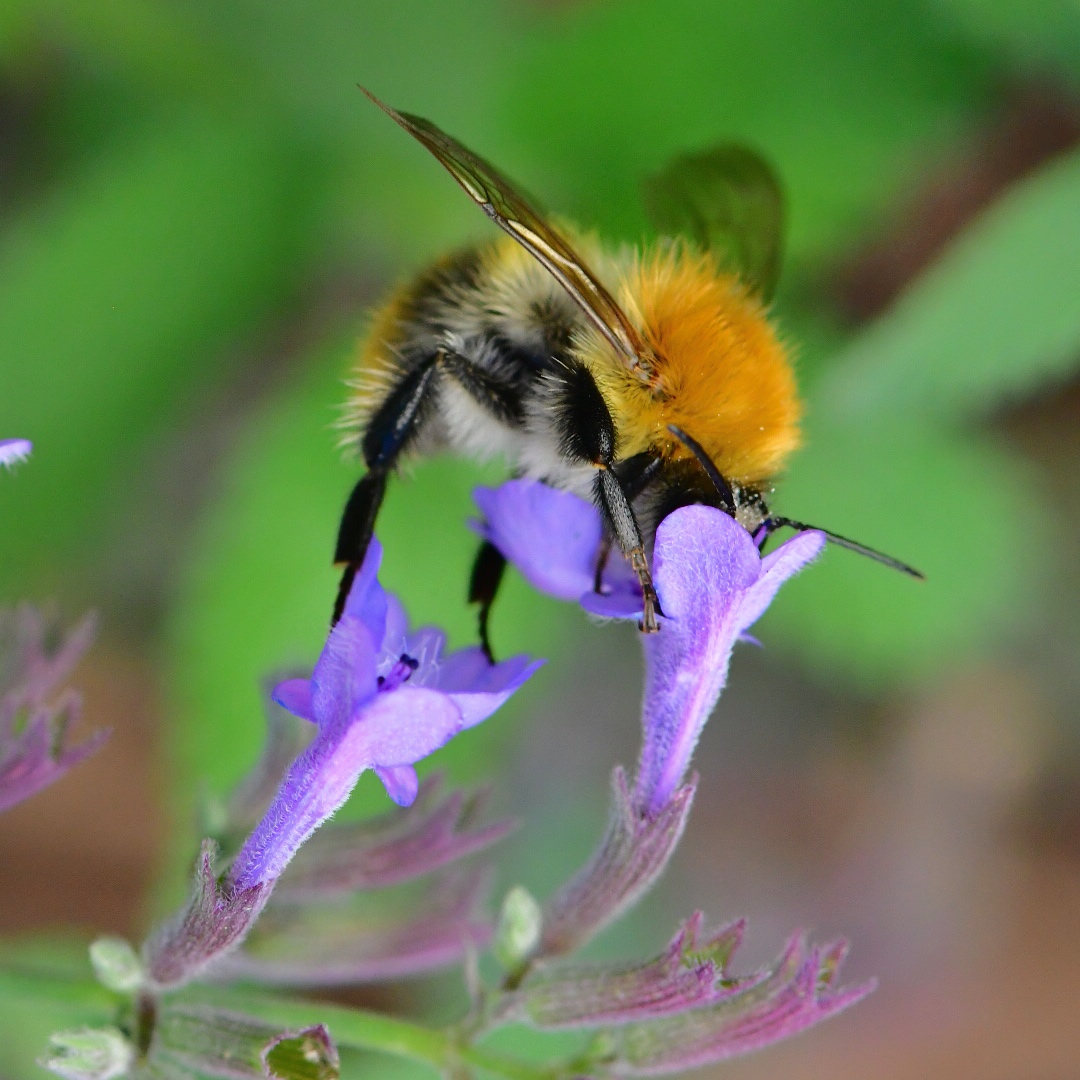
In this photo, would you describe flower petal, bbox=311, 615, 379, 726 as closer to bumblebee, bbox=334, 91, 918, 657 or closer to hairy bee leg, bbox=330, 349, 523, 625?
bumblebee, bbox=334, 91, 918, 657

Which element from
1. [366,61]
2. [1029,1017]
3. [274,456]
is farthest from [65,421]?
[1029,1017]

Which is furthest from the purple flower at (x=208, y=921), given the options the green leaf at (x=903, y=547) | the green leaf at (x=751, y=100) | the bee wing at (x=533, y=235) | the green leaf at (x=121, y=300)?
the green leaf at (x=751, y=100)

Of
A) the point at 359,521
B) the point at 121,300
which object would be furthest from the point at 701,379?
the point at 121,300

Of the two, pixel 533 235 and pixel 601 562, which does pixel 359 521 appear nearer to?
A: pixel 601 562

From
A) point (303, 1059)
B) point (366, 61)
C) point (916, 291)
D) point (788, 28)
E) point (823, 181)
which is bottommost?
point (303, 1059)

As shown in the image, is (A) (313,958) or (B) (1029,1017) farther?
(B) (1029,1017)

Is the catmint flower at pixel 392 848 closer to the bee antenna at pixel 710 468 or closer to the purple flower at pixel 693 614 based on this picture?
the purple flower at pixel 693 614

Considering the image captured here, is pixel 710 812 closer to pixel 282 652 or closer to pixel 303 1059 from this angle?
pixel 282 652
